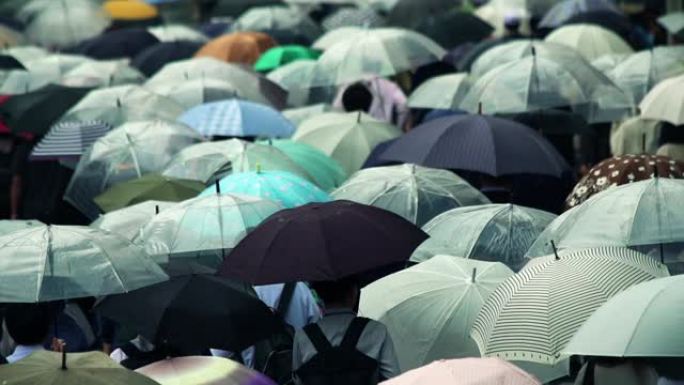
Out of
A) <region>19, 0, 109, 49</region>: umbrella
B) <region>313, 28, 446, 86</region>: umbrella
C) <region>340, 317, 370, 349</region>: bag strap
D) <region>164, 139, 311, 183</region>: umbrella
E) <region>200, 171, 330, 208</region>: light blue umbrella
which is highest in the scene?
<region>340, 317, 370, 349</region>: bag strap

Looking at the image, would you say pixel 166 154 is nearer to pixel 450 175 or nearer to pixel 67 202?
pixel 67 202

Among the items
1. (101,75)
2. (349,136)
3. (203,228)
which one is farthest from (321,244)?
(101,75)

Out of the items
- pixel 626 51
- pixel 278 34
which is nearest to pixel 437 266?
pixel 626 51

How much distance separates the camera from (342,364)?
833 centimetres

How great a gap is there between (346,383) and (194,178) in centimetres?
494

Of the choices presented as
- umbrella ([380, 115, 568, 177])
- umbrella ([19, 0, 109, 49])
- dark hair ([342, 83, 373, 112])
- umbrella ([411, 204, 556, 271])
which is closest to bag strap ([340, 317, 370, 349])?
umbrella ([411, 204, 556, 271])

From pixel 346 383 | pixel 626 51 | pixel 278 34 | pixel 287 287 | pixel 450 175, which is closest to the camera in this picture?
pixel 346 383

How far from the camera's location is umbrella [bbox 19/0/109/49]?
81.4 ft

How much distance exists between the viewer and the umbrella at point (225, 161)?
12.9 m

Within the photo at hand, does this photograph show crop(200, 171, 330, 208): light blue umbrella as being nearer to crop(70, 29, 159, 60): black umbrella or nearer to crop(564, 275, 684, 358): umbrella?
crop(564, 275, 684, 358): umbrella

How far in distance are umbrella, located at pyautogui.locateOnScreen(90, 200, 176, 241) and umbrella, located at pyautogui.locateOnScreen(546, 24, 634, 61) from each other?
23.8 feet

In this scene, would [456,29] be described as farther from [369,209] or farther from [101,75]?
[369,209]

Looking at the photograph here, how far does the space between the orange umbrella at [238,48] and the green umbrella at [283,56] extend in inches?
30.9

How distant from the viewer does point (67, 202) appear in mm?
14820
